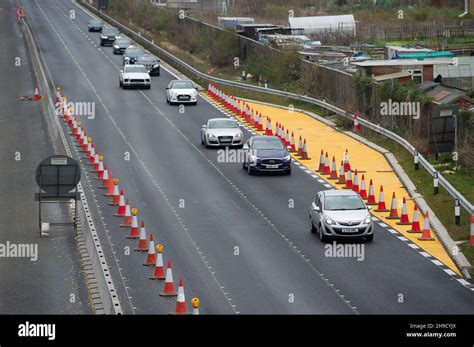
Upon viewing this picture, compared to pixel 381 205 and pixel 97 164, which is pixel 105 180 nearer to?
pixel 97 164

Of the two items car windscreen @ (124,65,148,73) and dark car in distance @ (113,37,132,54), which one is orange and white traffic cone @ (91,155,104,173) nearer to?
car windscreen @ (124,65,148,73)

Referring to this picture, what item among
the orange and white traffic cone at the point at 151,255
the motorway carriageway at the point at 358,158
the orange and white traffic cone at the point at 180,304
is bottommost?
the motorway carriageway at the point at 358,158

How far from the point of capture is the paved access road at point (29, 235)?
1078 inches

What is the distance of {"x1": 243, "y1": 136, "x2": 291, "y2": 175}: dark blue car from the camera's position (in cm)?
4306

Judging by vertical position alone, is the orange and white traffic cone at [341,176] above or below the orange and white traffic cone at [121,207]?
below

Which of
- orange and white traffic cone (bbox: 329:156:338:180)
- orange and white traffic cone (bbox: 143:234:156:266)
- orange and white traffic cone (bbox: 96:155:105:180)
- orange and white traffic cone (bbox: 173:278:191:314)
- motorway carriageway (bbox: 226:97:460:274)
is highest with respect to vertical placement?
orange and white traffic cone (bbox: 173:278:191:314)

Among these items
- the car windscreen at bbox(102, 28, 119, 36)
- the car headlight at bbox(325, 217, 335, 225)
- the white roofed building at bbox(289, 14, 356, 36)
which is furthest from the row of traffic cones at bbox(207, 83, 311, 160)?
the car windscreen at bbox(102, 28, 119, 36)

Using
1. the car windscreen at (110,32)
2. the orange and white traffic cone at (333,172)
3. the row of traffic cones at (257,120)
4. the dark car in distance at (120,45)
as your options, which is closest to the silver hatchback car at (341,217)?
the orange and white traffic cone at (333,172)

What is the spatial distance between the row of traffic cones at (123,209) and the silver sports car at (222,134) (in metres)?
4.38

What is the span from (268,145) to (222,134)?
5.08 meters

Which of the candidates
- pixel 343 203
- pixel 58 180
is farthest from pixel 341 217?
pixel 58 180

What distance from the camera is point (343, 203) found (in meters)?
33.5

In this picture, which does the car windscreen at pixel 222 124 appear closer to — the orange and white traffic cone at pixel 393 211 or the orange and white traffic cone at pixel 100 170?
the orange and white traffic cone at pixel 100 170
